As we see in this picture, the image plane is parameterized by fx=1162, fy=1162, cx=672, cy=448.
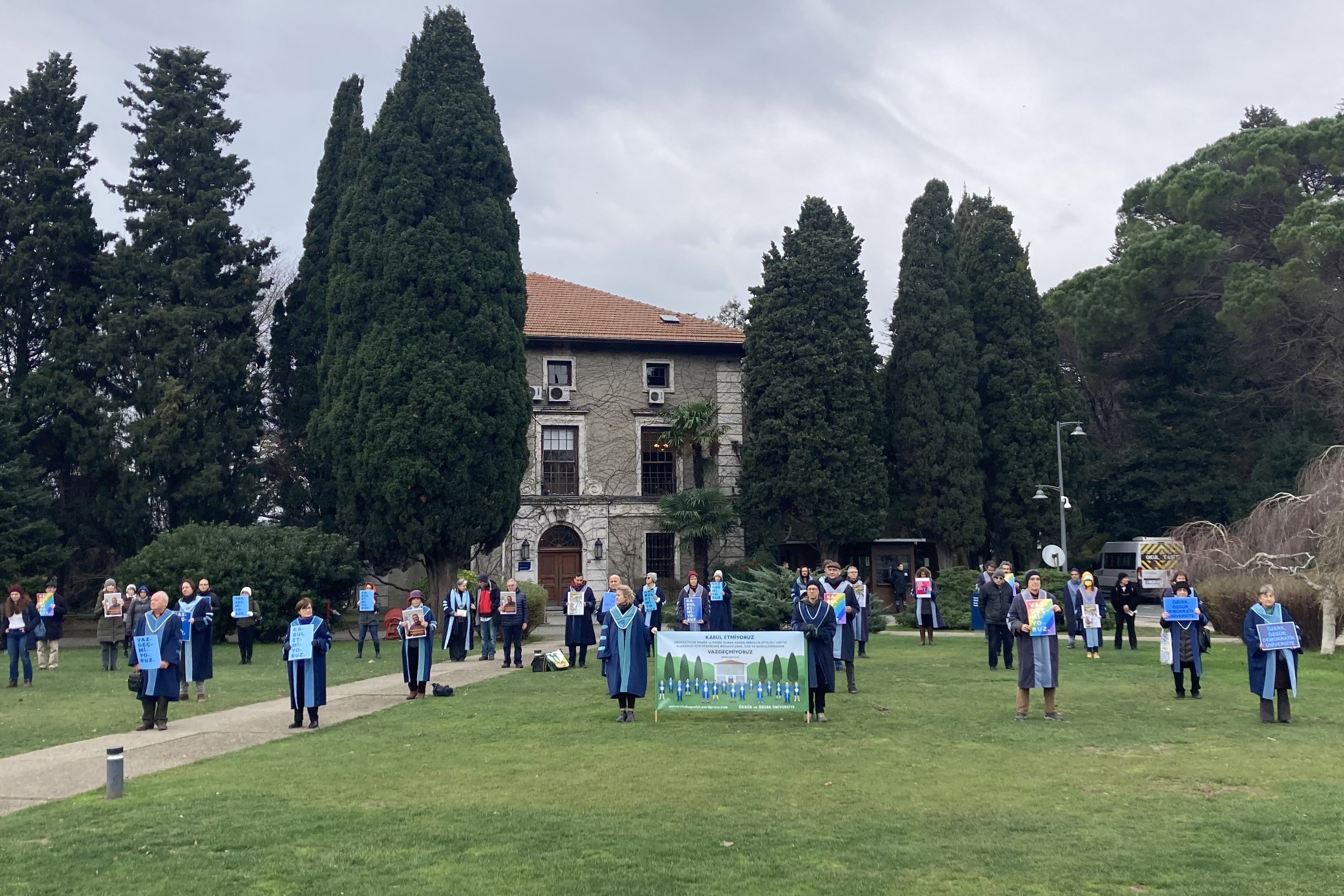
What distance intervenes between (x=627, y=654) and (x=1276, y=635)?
734 centimetres

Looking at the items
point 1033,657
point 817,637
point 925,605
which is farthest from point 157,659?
point 925,605

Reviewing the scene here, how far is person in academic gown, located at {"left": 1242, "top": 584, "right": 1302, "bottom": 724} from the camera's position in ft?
41.9

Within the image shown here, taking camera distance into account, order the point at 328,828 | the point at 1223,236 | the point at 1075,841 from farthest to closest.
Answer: the point at 1223,236, the point at 328,828, the point at 1075,841

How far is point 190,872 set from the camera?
708 cm

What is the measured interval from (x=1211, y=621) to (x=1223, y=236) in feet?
77.5

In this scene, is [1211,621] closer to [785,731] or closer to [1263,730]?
[1263,730]

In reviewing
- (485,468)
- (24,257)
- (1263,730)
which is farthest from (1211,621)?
(24,257)

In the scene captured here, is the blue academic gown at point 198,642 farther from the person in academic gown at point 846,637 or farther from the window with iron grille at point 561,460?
the window with iron grille at point 561,460

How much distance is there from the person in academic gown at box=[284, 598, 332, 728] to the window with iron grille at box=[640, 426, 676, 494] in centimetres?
3193

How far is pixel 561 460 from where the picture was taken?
4562cm

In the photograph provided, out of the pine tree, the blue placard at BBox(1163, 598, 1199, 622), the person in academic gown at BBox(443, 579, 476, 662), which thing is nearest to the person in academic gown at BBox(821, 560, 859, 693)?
the blue placard at BBox(1163, 598, 1199, 622)

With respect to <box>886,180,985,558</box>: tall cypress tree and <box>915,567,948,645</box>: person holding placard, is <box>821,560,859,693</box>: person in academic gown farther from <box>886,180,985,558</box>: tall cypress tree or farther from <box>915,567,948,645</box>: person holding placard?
<box>886,180,985,558</box>: tall cypress tree

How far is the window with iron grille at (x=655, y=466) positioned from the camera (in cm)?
4603

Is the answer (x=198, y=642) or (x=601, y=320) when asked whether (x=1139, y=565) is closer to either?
(x=601, y=320)
